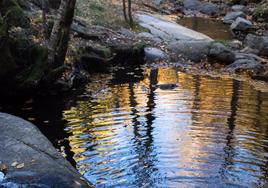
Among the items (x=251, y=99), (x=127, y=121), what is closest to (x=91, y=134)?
(x=127, y=121)

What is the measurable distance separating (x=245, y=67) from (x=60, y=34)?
8914mm

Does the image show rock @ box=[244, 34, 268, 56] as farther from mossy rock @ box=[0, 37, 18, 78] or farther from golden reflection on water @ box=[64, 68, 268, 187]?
mossy rock @ box=[0, 37, 18, 78]

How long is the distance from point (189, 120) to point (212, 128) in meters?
0.83

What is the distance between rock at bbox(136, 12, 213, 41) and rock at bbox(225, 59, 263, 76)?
14.8 ft

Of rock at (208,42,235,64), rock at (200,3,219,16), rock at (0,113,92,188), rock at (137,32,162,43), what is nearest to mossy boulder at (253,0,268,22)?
rock at (200,3,219,16)

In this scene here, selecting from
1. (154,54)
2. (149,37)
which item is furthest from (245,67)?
(149,37)

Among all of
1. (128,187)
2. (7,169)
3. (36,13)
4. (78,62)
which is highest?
(36,13)

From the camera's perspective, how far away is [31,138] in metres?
7.11

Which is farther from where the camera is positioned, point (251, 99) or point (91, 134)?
point (251, 99)

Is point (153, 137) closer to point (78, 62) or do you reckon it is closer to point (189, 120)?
point (189, 120)

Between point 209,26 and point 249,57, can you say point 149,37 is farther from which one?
point 209,26

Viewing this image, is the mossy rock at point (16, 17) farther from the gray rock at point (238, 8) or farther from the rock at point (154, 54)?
the gray rock at point (238, 8)

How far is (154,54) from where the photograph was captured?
20484mm

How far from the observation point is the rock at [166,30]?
24689mm
